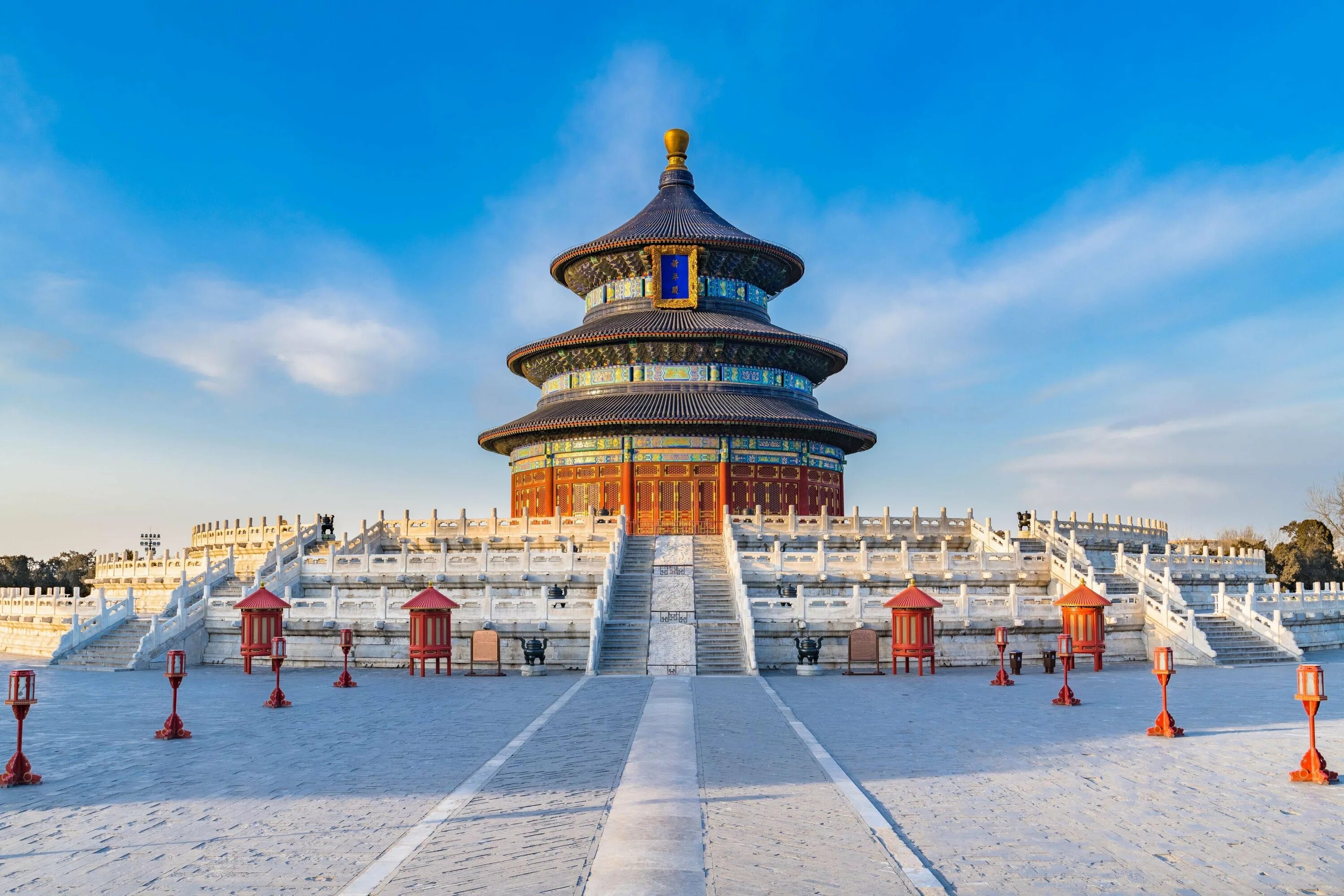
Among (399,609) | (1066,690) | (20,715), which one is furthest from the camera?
(399,609)

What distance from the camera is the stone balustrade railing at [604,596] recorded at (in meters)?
27.1

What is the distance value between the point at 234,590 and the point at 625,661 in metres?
15.1

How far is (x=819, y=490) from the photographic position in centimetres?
5153

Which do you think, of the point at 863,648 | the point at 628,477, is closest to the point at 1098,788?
the point at 863,648

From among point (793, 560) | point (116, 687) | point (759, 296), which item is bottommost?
point (116, 687)

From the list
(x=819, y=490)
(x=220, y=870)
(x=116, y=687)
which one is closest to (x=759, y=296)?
(x=819, y=490)

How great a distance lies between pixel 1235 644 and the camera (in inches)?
1188

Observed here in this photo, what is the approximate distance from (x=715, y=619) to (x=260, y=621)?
11525 mm

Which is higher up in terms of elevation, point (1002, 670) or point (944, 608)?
point (944, 608)

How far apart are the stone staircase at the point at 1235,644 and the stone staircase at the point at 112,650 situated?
94.0 ft

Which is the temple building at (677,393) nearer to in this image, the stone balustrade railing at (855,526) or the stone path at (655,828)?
the stone balustrade railing at (855,526)

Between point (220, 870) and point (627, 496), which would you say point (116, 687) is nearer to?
point (220, 870)

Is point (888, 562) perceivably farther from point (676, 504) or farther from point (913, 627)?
point (676, 504)

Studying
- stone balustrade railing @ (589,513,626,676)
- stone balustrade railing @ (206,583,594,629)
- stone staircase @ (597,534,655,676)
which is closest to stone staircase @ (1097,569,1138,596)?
stone staircase @ (597,534,655,676)
